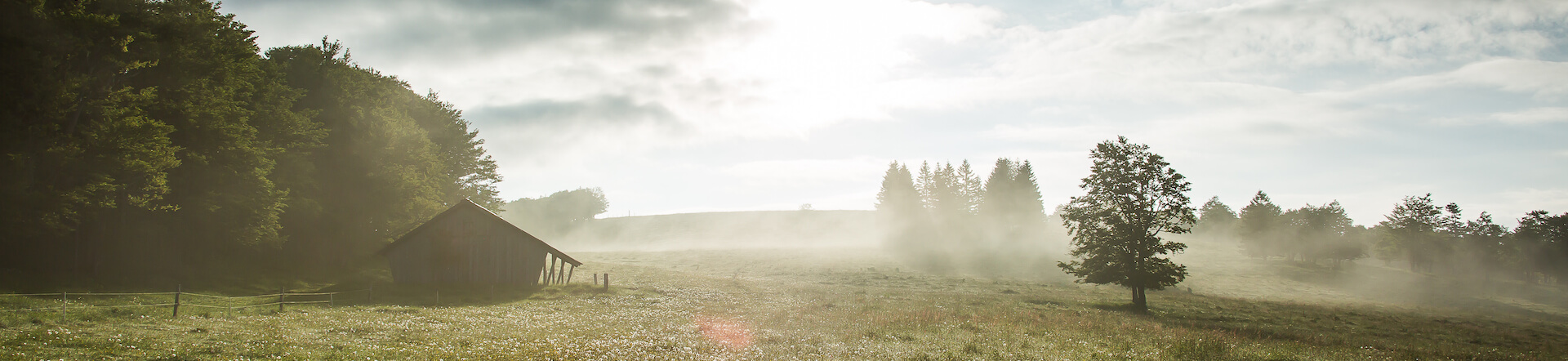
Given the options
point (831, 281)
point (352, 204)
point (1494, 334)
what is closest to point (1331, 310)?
point (1494, 334)

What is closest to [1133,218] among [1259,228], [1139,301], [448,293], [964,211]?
[1139,301]

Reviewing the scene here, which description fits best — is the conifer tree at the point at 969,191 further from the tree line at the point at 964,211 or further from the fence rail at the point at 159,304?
the fence rail at the point at 159,304

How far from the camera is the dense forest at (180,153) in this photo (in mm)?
22547

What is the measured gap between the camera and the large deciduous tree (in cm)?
3538

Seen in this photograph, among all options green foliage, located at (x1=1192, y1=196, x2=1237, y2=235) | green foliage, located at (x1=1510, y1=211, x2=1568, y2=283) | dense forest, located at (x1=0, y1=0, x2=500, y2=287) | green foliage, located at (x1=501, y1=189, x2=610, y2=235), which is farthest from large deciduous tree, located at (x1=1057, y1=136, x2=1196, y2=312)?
green foliage, located at (x1=501, y1=189, x2=610, y2=235)

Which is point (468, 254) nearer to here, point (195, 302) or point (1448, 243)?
point (195, 302)

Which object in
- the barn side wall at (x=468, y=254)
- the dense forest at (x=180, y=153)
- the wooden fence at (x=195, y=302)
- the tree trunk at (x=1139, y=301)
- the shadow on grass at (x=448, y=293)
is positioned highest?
the dense forest at (x=180, y=153)

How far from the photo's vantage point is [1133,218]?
1438 inches

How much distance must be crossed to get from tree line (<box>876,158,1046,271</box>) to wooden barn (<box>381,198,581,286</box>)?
56.4 m

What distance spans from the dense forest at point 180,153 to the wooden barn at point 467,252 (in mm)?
5995

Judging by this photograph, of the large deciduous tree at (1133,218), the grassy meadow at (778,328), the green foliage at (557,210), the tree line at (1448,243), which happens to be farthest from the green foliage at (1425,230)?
the green foliage at (557,210)

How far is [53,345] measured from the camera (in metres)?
12.7

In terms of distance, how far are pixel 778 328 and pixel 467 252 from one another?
24.5m

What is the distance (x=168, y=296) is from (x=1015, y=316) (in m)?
34.3
